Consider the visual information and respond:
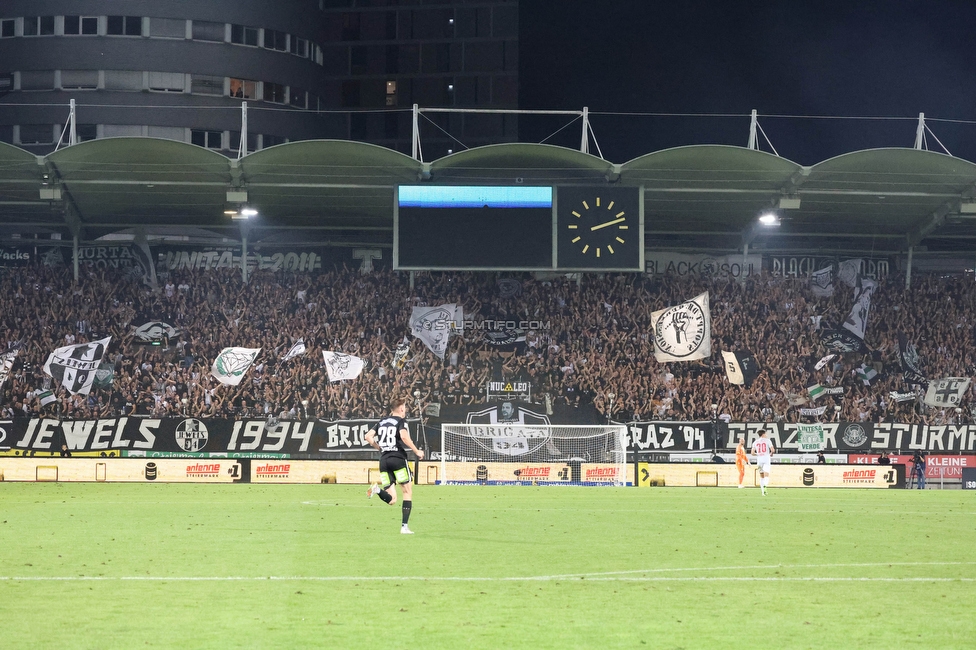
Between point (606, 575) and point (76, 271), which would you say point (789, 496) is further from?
point (76, 271)

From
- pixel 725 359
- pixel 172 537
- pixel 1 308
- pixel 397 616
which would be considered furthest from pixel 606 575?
pixel 1 308

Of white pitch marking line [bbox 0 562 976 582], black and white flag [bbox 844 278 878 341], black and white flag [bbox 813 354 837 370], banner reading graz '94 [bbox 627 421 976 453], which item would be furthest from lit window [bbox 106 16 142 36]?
white pitch marking line [bbox 0 562 976 582]

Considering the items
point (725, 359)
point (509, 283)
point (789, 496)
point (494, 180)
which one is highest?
point (494, 180)

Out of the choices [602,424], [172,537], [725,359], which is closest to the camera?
[172,537]

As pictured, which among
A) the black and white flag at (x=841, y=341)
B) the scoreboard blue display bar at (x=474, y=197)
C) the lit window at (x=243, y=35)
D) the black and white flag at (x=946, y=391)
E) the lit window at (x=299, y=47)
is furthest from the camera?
the lit window at (x=299, y=47)

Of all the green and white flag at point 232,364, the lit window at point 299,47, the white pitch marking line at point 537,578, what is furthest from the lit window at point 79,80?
the white pitch marking line at point 537,578

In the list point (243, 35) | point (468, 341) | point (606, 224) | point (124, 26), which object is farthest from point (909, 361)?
point (124, 26)

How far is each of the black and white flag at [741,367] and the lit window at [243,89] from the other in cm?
3263

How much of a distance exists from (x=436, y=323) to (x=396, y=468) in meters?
26.3

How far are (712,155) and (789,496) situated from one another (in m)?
12.0

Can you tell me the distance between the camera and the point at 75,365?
41.5 m

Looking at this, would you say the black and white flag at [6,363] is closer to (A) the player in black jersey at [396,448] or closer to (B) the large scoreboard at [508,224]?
(B) the large scoreboard at [508,224]

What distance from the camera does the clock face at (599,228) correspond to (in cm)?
3484

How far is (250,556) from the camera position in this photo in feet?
48.1
